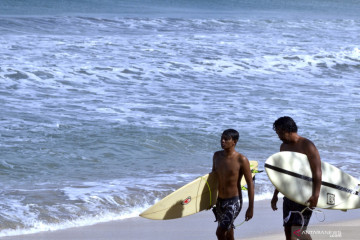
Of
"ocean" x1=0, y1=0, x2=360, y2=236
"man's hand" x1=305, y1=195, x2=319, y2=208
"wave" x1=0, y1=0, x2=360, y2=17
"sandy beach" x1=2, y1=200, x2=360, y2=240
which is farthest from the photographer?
"wave" x1=0, y1=0, x2=360, y2=17

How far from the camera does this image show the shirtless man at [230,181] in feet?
14.8

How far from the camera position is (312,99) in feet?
43.4

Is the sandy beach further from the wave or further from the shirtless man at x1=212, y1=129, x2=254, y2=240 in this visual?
the wave

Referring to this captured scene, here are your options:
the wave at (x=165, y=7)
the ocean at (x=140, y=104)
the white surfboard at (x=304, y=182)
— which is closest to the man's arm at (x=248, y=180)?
the white surfboard at (x=304, y=182)

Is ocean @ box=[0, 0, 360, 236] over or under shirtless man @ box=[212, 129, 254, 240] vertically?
under

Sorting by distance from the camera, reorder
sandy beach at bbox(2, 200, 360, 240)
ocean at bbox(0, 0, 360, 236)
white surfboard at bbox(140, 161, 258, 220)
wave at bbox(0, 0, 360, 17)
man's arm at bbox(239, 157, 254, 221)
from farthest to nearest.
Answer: wave at bbox(0, 0, 360, 17), ocean at bbox(0, 0, 360, 236), sandy beach at bbox(2, 200, 360, 240), white surfboard at bbox(140, 161, 258, 220), man's arm at bbox(239, 157, 254, 221)

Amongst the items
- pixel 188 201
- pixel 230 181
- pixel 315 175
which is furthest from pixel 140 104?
pixel 315 175

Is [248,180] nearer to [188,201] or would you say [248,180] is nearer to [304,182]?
[304,182]

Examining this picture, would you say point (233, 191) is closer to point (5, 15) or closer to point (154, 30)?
point (154, 30)

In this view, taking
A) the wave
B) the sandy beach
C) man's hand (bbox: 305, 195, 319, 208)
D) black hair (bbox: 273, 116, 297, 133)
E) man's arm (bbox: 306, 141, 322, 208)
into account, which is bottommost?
the sandy beach

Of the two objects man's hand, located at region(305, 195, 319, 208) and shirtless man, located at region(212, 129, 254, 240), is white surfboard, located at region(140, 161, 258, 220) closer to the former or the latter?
shirtless man, located at region(212, 129, 254, 240)

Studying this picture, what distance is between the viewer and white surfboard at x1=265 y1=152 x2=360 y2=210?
447 cm

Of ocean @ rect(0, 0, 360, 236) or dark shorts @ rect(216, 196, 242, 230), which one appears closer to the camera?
dark shorts @ rect(216, 196, 242, 230)

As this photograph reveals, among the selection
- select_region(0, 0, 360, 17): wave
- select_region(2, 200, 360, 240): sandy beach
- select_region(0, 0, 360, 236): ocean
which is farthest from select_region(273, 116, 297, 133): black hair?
select_region(0, 0, 360, 17): wave
